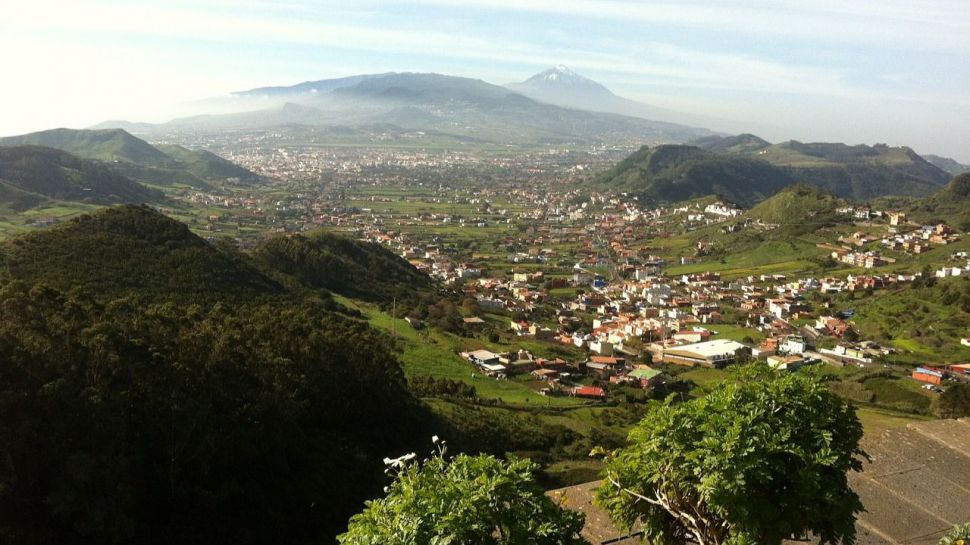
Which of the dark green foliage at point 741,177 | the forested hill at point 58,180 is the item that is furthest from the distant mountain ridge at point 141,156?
the dark green foliage at point 741,177

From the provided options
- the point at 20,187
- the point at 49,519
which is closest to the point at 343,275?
the point at 49,519

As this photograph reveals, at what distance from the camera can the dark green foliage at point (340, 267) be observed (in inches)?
1673

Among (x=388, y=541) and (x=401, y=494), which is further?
(x=401, y=494)

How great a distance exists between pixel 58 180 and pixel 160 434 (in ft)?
272

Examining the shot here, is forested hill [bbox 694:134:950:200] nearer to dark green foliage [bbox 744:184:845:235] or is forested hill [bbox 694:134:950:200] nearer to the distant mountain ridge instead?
dark green foliage [bbox 744:184:845:235]

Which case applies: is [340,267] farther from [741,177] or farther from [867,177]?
[867,177]

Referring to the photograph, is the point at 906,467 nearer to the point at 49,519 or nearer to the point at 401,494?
the point at 401,494

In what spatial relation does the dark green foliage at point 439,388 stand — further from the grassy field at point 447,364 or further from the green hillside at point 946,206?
the green hillside at point 946,206

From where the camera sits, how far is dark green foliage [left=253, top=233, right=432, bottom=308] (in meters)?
42.5

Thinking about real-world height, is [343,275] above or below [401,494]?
below

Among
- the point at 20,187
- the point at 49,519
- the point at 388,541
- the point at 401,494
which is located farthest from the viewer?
the point at 20,187

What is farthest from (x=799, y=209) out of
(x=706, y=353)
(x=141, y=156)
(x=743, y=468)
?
(x=141, y=156)

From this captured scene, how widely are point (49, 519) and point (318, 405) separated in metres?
8.16

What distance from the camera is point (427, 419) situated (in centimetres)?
1912
